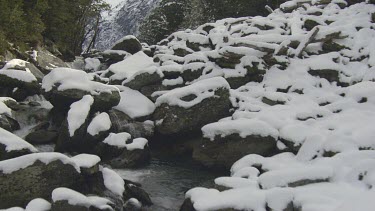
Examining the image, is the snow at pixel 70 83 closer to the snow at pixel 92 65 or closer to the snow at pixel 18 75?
the snow at pixel 18 75

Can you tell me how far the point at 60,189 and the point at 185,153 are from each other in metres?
6.78

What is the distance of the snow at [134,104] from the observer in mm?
15766

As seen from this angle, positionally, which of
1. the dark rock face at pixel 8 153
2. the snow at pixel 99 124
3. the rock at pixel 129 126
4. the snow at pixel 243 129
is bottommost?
the rock at pixel 129 126

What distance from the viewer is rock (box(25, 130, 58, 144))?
1332 cm

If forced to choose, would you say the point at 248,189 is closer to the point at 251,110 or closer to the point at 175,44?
the point at 251,110

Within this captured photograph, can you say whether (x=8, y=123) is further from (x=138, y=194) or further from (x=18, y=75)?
(x=138, y=194)

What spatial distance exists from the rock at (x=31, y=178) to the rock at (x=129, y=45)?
1689 cm

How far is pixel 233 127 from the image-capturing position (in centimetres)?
1275

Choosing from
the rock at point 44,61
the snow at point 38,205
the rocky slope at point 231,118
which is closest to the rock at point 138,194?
the rocky slope at point 231,118

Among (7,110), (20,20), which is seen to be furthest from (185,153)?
(20,20)

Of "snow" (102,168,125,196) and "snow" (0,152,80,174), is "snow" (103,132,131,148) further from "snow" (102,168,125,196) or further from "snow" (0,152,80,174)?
"snow" (0,152,80,174)

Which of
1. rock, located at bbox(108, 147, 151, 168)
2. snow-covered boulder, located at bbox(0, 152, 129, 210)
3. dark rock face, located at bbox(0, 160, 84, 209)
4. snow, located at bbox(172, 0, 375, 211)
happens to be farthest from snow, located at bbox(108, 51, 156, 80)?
dark rock face, located at bbox(0, 160, 84, 209)

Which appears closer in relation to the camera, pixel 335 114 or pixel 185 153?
pixel 335 114

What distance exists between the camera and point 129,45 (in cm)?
2559
